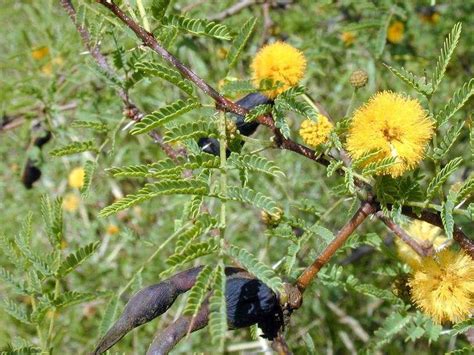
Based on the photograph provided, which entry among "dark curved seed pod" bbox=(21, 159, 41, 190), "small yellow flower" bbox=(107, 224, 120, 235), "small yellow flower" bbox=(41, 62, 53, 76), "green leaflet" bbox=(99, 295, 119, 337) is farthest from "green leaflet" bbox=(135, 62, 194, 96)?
"small yellow flower" bbox=(107, 224, 120, 235)

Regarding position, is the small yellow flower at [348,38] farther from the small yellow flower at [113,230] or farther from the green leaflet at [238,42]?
the green leaflet at [238,42]

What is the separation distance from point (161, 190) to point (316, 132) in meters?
0.46

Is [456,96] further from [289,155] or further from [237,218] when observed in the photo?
[237,218]

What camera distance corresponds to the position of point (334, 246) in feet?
4.91

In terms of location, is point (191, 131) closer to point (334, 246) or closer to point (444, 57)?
point (334, 246)

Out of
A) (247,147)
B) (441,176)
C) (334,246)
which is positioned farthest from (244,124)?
(247,147)

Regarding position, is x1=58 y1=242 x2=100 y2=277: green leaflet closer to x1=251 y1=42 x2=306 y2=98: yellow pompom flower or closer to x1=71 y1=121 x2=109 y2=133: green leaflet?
x1=71 y1=121 x2=109 y2=133: green leaflet

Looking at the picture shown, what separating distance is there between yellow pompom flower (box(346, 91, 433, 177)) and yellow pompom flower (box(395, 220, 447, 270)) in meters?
0.40

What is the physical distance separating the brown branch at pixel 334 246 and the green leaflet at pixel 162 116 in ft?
1.41

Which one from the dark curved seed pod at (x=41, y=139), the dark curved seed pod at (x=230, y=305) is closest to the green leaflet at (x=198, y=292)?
the dark curved seed pod at (x=230, y=305)

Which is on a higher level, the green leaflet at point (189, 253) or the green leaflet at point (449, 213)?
the green leaflet at point (189, 253)

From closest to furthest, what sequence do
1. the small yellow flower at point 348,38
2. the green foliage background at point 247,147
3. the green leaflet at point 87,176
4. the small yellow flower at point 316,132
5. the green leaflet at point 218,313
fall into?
the green leaflet at point 218,313 → the small yellow flower at point 316,132 → the green leaflet at point 87,176 → the green foliage background at point 247,147 → the small yellow flower at point 348,38

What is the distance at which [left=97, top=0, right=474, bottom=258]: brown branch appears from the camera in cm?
138

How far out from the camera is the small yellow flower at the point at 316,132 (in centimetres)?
158
